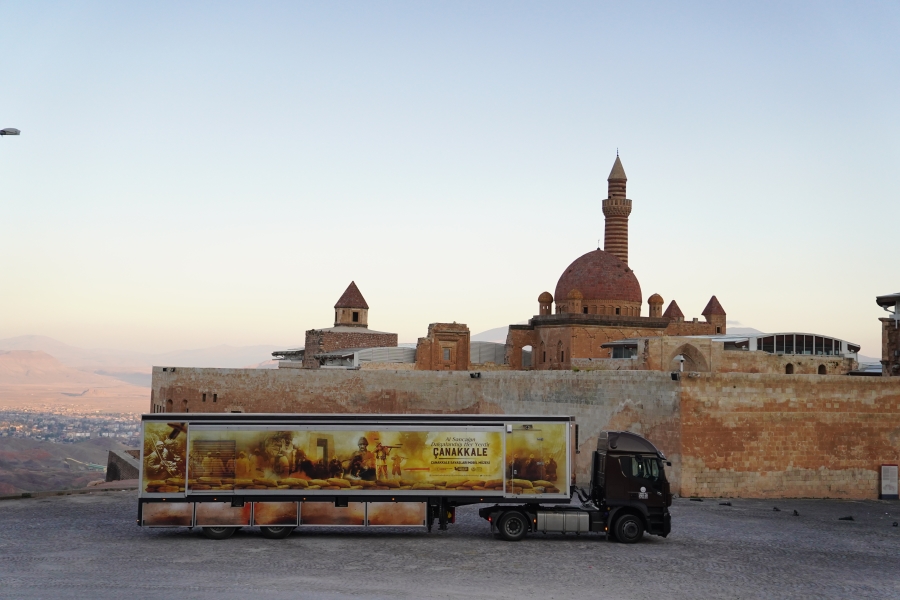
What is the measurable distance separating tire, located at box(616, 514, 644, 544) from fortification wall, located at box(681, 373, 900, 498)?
24.2 ft

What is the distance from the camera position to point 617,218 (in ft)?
200

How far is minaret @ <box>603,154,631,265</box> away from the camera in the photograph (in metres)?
60.7

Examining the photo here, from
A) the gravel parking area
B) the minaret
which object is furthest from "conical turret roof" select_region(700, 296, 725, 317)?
the gravel parking area

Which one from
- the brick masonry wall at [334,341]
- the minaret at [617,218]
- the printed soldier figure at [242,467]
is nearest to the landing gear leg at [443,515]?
the printed soldier figure at [242,467]

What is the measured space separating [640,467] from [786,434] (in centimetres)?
910

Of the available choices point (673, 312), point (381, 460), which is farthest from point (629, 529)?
point (673, 312)

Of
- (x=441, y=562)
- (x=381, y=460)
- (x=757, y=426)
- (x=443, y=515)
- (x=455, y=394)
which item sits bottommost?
(x=441, y=562)

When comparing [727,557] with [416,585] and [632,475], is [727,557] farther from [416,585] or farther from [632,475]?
[416,585]

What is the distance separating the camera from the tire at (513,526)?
1772 centimetres

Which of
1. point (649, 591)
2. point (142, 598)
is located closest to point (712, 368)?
point (649, 591)

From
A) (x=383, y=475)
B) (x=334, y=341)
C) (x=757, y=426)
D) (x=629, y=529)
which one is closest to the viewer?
(x=629, y=529)

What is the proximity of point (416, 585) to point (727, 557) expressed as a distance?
585cm

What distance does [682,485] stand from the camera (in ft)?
80.7

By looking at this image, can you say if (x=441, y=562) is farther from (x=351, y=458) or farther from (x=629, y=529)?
(x=629, y=529)
